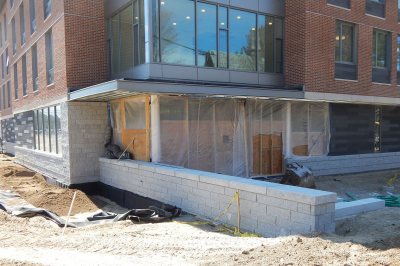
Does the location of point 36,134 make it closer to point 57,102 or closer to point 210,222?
point 57,102

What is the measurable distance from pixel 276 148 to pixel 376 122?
666 centimetres

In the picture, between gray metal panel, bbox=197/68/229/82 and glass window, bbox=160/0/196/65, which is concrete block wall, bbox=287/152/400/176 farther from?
glass window, bbox=160/0/196/65

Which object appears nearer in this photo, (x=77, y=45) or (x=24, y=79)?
(x=77, y=45)

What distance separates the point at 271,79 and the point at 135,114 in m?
5.84

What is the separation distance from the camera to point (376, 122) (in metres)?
18.2

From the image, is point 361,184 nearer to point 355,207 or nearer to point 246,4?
point 246,4

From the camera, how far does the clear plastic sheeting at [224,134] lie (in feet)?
39.6

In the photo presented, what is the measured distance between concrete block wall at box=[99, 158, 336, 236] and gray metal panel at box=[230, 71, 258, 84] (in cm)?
515

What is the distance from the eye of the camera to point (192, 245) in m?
5.97

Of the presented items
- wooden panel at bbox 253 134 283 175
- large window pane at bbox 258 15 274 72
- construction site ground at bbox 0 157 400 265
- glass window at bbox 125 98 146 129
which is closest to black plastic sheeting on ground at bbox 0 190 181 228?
construction site ground at bbox 0 157 400 265

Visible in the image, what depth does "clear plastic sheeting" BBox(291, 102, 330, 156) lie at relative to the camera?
1516cm

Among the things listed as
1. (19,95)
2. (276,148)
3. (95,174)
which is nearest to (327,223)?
(276,148)

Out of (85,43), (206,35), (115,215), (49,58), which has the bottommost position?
(115,215)

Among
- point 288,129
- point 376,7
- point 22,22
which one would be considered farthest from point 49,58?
point 376,7
